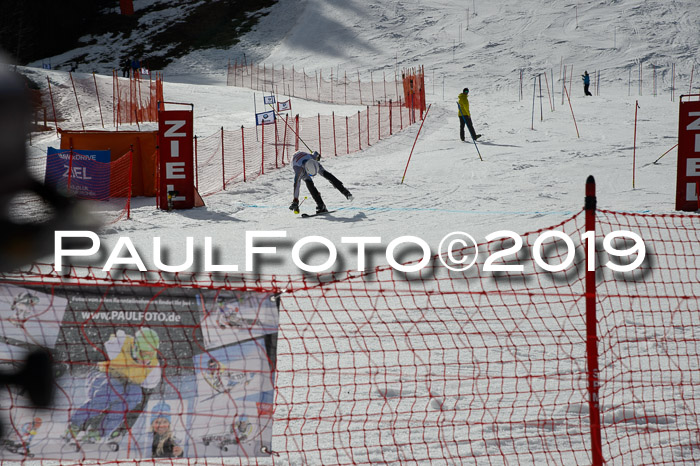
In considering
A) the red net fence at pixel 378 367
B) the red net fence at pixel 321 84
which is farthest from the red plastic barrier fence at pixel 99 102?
the red net fence at pixel 378 367

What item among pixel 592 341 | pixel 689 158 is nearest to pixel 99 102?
pixel 689 158

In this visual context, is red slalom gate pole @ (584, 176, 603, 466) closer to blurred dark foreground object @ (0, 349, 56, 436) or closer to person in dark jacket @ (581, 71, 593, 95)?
blurred dark foreground object @ (0, 349, 56, 436)

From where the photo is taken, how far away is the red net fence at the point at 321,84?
35.0 m

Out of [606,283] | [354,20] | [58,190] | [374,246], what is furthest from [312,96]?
[58,190]

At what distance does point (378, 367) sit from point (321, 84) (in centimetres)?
3464

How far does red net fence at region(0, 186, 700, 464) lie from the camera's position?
3.46 metres

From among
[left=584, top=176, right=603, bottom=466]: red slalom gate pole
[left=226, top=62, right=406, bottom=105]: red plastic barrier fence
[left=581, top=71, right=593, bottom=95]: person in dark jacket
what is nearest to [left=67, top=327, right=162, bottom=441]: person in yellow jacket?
[left=584, top=176, right=603, bottom=466]: red slalom gate pole

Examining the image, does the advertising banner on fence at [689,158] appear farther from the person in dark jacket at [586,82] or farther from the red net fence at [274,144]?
the person in dark jacket at [586,82]

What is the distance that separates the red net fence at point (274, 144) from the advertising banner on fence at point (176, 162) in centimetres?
241

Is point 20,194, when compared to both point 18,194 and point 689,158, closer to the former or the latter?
point 18,194

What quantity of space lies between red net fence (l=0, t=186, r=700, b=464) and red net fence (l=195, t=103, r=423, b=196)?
10138 millimetres

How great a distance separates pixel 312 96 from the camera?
3641 cm

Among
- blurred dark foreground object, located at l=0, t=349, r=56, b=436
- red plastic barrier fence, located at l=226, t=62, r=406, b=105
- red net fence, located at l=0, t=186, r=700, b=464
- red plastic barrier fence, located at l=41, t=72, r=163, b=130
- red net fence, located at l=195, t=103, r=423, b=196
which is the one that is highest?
red plastic barrier fence, located at l=226, t=62, r=406, b=105

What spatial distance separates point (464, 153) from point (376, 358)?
522 inches
